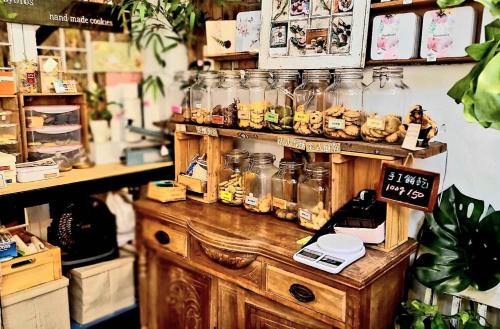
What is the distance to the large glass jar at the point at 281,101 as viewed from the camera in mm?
1940

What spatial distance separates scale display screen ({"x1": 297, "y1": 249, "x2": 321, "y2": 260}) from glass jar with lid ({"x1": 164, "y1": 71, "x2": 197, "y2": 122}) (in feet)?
3.34

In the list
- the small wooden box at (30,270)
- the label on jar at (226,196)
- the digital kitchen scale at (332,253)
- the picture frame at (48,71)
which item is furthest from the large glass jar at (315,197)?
the picture frame at (48,71)

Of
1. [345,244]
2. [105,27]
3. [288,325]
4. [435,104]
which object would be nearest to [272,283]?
[288,325]

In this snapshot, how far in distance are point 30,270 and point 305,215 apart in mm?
1175

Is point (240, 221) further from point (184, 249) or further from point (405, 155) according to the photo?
point (405, 155)

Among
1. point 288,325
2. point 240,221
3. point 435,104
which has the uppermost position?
point 435,104

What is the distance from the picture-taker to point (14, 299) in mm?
1871

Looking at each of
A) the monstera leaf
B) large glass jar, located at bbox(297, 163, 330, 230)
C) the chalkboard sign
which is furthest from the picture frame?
the monstera leaf

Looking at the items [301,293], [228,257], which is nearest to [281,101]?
[228,257]

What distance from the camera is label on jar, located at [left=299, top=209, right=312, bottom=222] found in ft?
6.19

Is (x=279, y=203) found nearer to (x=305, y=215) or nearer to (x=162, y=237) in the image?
(x=305, y=215)

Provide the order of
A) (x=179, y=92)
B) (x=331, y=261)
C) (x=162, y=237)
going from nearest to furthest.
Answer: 1. (x=331, y=261)
2. (x=162, y=237)
3. (x=179, y=92)

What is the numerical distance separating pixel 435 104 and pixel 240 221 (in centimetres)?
94

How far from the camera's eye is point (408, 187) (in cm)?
161
